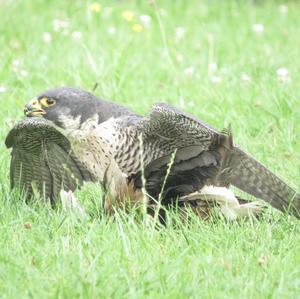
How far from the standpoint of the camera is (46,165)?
17.2 ft

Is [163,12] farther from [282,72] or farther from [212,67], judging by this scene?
[282,72]

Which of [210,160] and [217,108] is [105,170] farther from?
[217,108]

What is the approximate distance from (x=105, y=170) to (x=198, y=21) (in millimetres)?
5144

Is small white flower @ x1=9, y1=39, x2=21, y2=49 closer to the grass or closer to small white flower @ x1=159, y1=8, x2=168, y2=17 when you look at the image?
the grass

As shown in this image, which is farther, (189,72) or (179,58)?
(179,58)

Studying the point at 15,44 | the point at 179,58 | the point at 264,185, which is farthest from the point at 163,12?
the point at 264,185

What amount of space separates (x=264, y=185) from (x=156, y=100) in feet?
7.89

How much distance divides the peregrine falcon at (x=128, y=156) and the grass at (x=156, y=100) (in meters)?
0.17

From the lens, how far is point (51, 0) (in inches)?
388

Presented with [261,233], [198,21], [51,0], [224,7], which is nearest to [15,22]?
[51,0]

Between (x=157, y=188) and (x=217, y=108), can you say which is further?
(x=217, y=108)

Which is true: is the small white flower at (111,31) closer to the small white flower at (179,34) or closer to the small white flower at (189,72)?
the small white flower at (179,34)

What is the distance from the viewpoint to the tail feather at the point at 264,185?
466cm

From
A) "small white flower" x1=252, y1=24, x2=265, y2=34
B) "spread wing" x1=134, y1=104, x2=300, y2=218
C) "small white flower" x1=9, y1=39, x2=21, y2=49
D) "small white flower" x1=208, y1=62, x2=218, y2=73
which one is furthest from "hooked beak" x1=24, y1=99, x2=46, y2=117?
"small white flower" x1=252, y1=24, x2=265, y2=34
